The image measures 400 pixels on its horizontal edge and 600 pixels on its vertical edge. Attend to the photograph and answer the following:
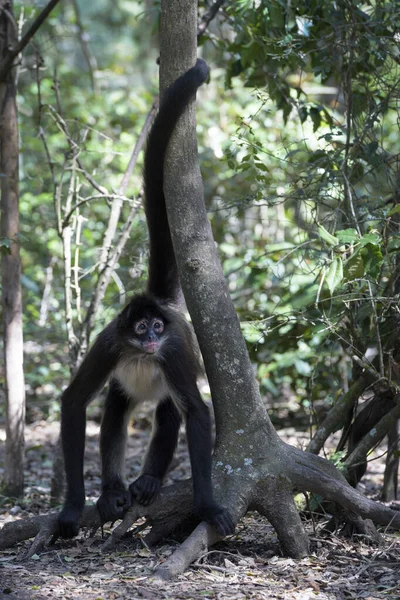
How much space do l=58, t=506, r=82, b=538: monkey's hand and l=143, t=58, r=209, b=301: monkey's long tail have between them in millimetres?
1548

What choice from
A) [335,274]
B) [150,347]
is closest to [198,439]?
[150,347]

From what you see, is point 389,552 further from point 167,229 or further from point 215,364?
point 167,229

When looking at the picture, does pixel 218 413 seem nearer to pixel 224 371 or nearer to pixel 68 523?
pixel 224 371

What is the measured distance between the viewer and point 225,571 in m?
3.92

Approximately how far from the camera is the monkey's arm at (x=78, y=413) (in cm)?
445

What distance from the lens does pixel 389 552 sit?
423 centimetres

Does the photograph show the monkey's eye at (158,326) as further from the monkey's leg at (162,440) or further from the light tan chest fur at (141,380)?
the monkey's leg at (162,440)

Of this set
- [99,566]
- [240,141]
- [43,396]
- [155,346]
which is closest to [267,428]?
[155,346]

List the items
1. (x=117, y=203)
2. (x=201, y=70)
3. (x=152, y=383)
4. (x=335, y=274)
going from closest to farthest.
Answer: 1. (x=335, y=274)
2. (x=201, y=70)
3. (x=152, y=383)
4. (x=117, y=203)

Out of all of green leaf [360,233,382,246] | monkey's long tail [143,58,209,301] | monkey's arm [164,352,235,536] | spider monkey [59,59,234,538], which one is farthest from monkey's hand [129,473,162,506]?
green leaf [360,233,382,246]

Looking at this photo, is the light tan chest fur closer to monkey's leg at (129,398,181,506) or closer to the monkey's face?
monkey's leg at (129,398,181,506)

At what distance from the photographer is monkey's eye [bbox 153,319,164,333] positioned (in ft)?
15.6

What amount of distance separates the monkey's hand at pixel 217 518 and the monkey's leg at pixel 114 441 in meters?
0.69

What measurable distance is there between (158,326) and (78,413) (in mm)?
744
